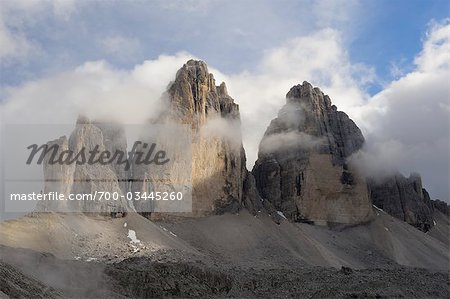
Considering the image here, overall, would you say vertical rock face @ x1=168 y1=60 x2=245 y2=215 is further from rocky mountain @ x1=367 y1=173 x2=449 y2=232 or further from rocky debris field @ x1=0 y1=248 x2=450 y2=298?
rocky mountain @ x1=367 y1=173 x2=449 y2=232

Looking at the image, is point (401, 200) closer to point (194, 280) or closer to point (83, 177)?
point (83, 177)

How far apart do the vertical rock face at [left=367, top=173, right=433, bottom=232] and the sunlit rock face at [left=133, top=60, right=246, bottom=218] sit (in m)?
42.8

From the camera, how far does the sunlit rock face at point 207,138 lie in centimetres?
11144

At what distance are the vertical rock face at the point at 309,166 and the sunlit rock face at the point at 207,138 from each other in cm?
1471

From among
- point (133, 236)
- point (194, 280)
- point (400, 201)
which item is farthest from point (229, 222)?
point (400, 201)

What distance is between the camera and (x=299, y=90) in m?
140

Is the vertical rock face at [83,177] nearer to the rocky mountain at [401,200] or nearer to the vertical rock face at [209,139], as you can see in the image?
the vertical rock face at [209,139]

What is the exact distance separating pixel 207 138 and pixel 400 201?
207ft

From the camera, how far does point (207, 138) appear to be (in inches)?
4550

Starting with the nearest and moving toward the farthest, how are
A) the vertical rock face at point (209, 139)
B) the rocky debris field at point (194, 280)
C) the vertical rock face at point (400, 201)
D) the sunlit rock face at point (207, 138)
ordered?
the rocky debris field at point (194, 280)
the sunlit rock face at point (207, 138)
the vertical rock face at point (209, 139)
the vertical rock face at point (400, 201)

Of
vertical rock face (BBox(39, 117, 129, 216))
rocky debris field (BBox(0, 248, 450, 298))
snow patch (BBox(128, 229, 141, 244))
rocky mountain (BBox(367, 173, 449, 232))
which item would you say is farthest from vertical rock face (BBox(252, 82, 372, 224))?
snow patch (BBox(128, 229, 141, 244))

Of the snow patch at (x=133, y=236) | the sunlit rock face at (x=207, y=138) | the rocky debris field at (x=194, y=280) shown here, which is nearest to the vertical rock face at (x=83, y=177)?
the snow patch at (x=133, y=236)

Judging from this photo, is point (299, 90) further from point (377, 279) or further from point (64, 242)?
point (64, 242)

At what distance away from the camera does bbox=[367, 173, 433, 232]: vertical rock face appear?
14900 centimetres
